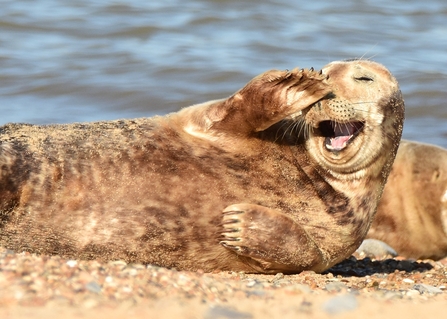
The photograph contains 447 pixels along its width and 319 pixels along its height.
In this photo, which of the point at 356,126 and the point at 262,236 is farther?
the point at 356,126

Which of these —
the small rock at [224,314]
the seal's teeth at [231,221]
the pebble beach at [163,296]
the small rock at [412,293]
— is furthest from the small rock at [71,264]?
the small rock at [412,293]

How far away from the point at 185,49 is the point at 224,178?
7.83m

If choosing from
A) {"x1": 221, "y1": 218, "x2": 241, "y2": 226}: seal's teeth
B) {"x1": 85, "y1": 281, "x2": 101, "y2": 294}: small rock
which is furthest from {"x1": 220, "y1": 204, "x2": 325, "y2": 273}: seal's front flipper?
{"x1": 85, "y1": 281, "x2": 101, "y2": 294}: small rock

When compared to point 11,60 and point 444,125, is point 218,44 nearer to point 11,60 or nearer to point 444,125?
point 11,60

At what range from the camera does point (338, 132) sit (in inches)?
222

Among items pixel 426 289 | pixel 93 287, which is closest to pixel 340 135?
Result: pixel 426 289

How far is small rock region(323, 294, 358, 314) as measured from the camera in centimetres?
376

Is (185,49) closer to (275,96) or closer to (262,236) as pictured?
(275,96)

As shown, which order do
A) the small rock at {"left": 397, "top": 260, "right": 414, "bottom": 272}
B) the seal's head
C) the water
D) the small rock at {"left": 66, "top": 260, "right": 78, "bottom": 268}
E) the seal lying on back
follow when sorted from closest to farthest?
1. the small rock at {"left": 66, "top": 260, "right": 78, "bottom": 268}
2. the seal lying on back
3. the seal's head
4. the small rock at {"left": 397, "top": 260, "right": 414, "bottom": 272}
5. the water

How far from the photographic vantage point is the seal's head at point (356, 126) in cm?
550

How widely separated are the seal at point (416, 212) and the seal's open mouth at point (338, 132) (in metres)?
2.29

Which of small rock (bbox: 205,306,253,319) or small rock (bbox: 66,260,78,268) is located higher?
small rock (bbox: 205,306,253,319)

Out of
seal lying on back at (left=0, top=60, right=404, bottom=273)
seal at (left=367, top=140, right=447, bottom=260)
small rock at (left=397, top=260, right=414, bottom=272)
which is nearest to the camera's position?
seal lying on back at (left=0, top=60, right=404, bottom=273)

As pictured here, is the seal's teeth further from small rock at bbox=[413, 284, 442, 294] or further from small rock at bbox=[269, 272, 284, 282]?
small rock at bbox=[413, 284, 442, 294]
